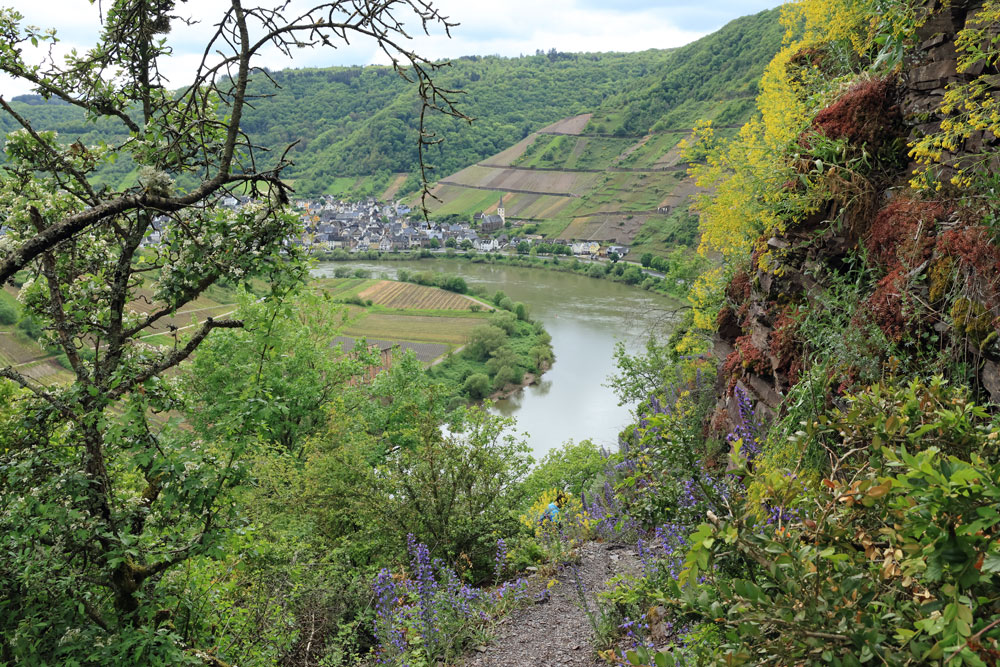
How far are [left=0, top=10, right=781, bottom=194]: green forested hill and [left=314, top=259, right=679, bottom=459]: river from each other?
2297 centimetres

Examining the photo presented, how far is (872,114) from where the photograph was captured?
5.98m

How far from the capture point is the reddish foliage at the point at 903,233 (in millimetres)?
5004

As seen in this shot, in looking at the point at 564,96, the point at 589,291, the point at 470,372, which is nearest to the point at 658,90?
the point at 564,96

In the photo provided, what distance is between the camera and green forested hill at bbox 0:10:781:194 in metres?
89.4

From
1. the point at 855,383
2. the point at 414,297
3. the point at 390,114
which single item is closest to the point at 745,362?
the point at 855,383

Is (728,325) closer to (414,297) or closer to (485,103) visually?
(414,297)

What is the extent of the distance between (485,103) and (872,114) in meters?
133

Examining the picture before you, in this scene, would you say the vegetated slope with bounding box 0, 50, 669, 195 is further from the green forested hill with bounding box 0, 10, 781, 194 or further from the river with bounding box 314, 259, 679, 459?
the river with bounding box 314, 259, 679, 459

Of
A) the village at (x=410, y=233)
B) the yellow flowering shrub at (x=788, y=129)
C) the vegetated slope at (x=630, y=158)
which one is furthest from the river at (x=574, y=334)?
the vegetated slope at (x=630, y=158)

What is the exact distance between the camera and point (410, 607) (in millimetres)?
4902

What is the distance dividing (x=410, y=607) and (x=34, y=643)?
2628mm

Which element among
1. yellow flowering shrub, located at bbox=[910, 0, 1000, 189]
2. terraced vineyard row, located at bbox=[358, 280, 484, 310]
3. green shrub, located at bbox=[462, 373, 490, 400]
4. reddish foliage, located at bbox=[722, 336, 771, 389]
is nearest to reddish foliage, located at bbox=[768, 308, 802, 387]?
reddish foliage, located at bbox=[722, 336, 771, 389]

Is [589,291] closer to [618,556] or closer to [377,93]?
[618,556]

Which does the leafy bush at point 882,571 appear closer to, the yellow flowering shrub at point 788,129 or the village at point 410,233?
the yellow flowering shrub at point 788,129
